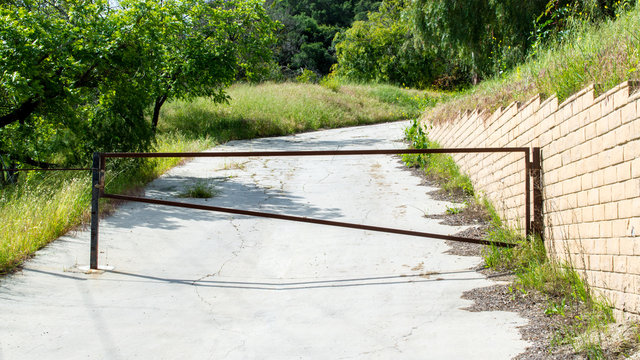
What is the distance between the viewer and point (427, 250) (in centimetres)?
641

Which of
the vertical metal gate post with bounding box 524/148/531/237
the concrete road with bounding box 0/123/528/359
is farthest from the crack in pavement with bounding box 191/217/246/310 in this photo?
the vertical metal gate post with bounding box 524/148/531/237

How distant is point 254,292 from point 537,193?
281 centimetres

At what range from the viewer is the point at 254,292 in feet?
17.2

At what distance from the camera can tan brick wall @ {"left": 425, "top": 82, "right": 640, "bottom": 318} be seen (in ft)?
12.2

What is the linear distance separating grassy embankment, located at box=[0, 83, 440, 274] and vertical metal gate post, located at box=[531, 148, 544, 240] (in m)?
4.99

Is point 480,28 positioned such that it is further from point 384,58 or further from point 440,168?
point 384,58

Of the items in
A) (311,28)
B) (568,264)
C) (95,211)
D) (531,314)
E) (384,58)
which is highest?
(311,28)

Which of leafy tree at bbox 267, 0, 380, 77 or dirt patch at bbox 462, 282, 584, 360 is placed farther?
leafy tree at bbox 267, 0, 380, 77

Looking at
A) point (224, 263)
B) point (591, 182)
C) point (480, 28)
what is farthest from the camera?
point (480, 28)

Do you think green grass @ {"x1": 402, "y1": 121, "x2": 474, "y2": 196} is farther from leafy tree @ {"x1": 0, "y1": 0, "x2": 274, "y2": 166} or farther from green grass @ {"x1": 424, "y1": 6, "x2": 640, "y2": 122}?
leafy tree @ {"x1": 0, "y1": 0, "x2": 274, "y2": 166}

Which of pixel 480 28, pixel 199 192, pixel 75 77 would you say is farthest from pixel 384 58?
pixel 75 77

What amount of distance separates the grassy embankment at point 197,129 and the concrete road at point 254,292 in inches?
14.0

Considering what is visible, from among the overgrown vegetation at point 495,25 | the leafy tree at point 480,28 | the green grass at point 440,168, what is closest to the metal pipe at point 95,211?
the green grass at point 440,168

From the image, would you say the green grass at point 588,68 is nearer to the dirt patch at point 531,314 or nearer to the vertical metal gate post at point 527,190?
the vertical metal gate post at point 527,190
